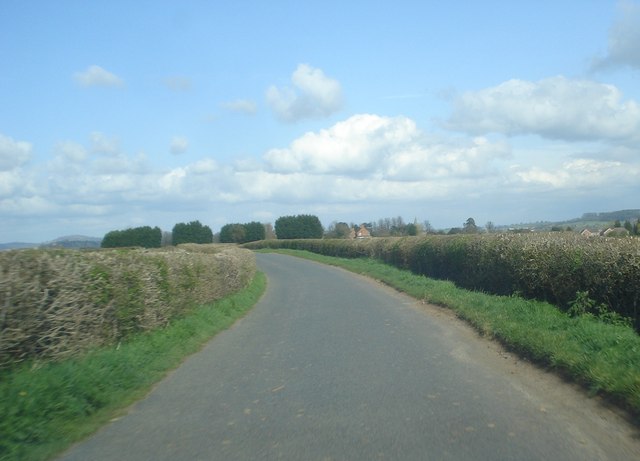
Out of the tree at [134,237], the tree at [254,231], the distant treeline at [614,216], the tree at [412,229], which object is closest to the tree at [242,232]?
the tree at [254,231]

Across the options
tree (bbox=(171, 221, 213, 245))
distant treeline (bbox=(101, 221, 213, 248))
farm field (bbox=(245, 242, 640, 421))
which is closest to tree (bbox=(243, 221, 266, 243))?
tree (bbox=(171, 221, 213, 245))

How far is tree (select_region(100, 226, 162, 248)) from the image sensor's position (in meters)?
39.7

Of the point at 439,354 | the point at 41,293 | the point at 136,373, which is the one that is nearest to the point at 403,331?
the point at 439,354

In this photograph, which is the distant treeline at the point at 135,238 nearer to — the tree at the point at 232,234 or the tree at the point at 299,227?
the tree at the point at 232,234

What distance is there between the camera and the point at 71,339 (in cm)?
914

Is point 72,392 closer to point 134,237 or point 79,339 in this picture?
point 79,339

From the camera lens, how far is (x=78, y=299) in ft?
30.7

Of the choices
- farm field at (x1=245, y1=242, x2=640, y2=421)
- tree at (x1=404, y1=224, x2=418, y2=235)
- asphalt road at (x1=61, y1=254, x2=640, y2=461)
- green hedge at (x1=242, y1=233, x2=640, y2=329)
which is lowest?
asphalt road at (x1=61, y1=254, x2=640, y2=461)

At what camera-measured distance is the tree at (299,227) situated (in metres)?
100

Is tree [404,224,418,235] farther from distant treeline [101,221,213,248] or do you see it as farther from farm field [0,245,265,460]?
farm field [0,245,265,460]

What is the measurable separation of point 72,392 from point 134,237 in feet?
120

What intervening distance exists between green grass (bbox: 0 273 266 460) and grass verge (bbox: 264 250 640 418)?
5.89 meters

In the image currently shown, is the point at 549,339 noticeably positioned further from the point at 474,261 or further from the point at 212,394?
the point at 474,261

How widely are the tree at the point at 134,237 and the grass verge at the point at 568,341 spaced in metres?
28.5
